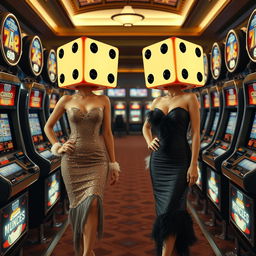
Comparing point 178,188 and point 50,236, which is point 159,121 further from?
point 50,236

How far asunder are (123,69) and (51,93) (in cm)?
1173

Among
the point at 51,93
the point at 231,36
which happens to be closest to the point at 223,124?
the point at 231,36

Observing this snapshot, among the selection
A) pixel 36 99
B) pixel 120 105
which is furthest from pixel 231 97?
pixel 120 105

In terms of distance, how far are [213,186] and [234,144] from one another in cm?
67

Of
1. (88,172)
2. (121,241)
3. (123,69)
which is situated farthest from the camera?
(123,69)

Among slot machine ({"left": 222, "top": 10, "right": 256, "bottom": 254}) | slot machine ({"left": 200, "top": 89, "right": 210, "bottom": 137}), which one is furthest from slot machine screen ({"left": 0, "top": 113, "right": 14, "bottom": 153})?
slot machine ({"left": 200, "top": 89, "right": 210, "bottom": 137})

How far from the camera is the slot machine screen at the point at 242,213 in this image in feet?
7.31

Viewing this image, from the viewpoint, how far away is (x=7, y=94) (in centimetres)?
244

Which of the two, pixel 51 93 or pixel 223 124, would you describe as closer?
pixel 223 124

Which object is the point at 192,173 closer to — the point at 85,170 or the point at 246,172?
the point at 246,172

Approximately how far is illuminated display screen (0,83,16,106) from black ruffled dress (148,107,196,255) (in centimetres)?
113

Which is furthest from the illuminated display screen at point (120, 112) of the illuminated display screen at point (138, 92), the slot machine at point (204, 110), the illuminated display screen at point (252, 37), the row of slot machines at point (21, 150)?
the illuminated display screen at point (252, 37)

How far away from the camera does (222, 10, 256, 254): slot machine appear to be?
86.7 inches

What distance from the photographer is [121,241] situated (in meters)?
3.10
